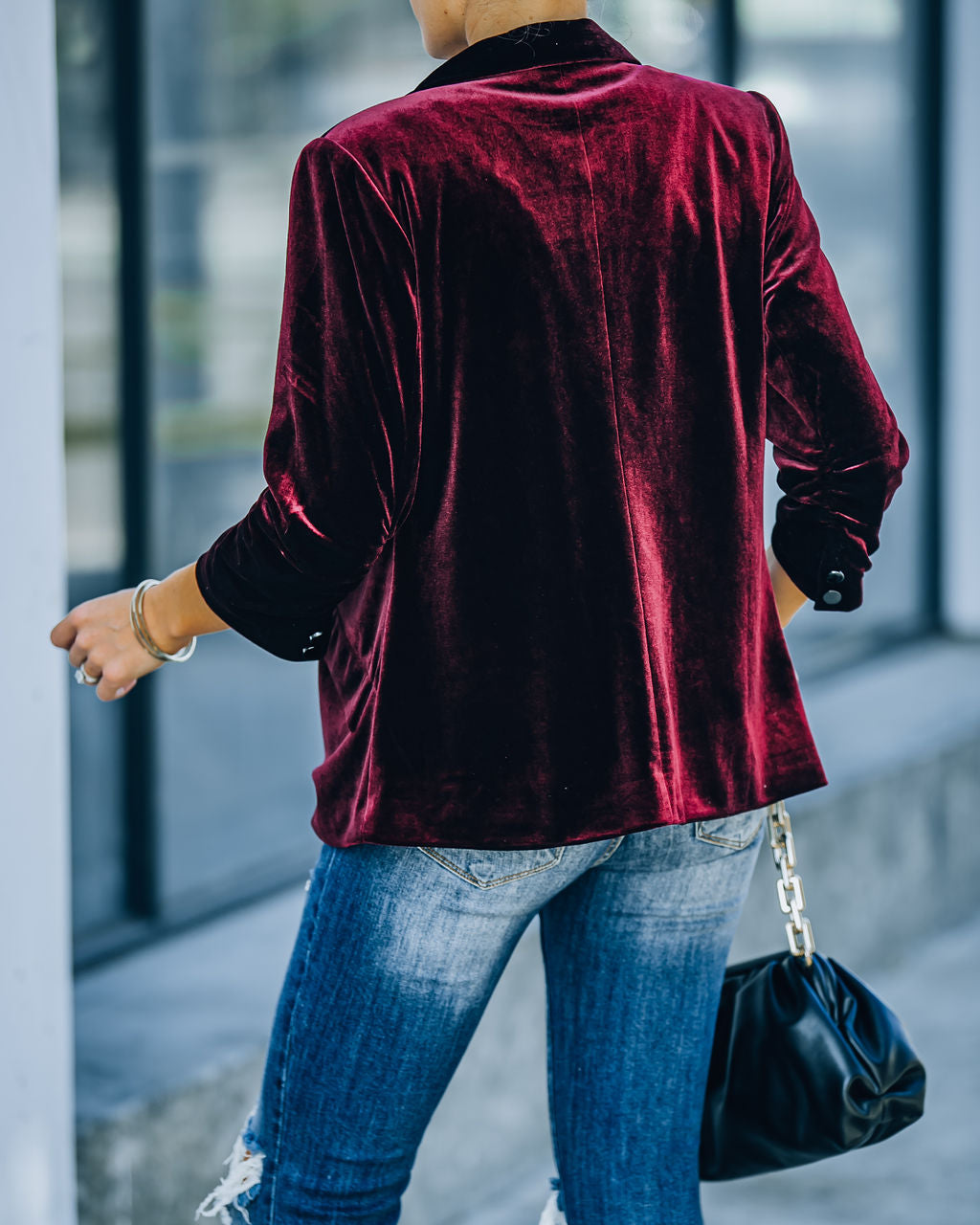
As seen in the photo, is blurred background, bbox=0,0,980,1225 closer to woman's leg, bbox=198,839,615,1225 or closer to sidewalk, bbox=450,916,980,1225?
sidewalk, bbox=450,916,980,1225

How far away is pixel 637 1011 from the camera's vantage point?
1480 millimetres

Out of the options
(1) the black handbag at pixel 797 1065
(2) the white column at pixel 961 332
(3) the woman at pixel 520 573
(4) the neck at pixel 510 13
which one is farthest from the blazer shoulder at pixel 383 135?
(2) the white column at pixel 961 332

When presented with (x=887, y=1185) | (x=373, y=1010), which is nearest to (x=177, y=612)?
(x=373, y=1010)

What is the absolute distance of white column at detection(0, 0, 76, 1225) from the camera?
1921 millimetres

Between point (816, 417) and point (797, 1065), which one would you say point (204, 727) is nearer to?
point (797, 1065)

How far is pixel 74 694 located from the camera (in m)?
2.96

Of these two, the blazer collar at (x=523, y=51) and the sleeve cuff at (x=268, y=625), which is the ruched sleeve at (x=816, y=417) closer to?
the blazer collar at (x=523, y=51)

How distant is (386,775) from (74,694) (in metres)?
1.76

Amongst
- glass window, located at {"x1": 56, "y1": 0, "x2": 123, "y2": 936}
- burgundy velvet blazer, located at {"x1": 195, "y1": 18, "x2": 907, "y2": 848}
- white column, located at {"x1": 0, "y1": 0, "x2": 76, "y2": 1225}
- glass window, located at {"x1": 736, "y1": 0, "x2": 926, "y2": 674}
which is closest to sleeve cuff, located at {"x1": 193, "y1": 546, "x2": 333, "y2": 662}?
burgundy velvet blazer, located at {"x1": 195, "y1": 18, "x2": 907, "y2": 848}

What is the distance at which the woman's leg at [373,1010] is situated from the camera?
1362 millimetres

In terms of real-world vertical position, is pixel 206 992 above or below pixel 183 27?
below

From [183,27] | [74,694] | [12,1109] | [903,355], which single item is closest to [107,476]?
[74,694]

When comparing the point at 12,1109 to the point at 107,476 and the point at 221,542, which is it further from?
the point at 107,476

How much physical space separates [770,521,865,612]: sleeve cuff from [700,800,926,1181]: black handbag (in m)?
0.21
